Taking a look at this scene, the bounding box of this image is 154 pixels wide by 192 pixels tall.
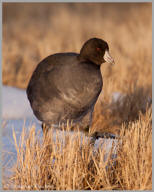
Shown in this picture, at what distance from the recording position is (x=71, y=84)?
4.64 meters

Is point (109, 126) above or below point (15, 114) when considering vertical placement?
below

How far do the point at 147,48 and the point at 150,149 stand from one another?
686 centimetres

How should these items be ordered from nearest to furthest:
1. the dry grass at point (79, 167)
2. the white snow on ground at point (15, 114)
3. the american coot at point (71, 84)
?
the dry grass at point (79, 167) → the american coot at point (71, 84) → the white snow on ground at point (15, 114)

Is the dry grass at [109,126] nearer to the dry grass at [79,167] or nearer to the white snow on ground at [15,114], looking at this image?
the dry grass at [79,167]

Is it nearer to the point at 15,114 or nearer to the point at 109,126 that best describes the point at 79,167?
the point at 109,126

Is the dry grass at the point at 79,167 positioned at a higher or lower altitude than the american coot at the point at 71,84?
lower

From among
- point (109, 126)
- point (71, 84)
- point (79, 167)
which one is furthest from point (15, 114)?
point (79, 167)

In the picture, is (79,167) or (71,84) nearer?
(79,167)

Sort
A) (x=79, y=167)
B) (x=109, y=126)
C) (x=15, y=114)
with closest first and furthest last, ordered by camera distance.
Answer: (x=79, y=167) → (x=109, y=126) → (x=15, y=114)

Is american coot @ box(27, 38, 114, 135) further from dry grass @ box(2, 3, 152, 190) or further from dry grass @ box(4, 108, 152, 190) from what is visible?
dry grass @ box(4, 108, 152, 190)

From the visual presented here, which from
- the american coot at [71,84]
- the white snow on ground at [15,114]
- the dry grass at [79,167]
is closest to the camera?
the dry grass at [79,167]

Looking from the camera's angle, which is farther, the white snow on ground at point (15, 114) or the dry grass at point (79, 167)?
the white snow on ground at point (15, 114)

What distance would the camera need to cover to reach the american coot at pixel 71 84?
4.66 metres

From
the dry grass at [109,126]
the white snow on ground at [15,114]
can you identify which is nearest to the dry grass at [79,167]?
the dry grass at [109,126]
